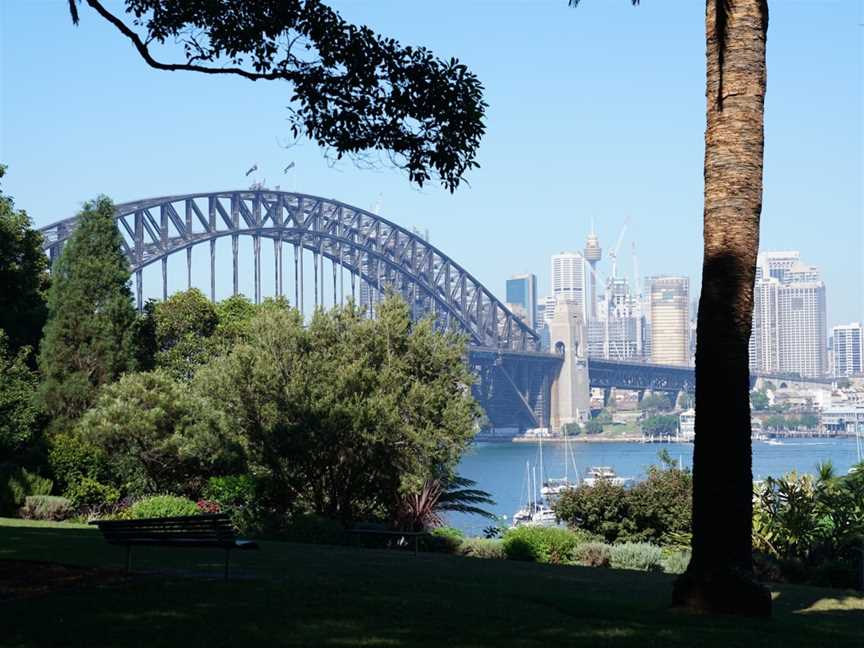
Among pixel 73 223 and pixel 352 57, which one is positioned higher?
pixel 73 223

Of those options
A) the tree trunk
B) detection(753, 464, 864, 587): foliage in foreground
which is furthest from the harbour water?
the tree trunk

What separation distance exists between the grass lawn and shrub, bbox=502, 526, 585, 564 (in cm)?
753

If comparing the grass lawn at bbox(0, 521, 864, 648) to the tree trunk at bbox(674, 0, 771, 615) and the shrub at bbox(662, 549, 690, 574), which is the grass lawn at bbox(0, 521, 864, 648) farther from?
the shrub at bbox(662, 549, 690, 574)

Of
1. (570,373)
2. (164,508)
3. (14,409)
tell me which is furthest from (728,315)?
(570,373)

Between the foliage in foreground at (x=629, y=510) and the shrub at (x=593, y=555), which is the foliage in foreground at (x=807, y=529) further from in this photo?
the foliage in foreground at (x=629, y=510)

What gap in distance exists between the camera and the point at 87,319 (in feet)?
126

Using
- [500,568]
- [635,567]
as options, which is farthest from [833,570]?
[500,568]

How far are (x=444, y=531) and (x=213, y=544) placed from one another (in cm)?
1399

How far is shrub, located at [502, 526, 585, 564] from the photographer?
2025 cm

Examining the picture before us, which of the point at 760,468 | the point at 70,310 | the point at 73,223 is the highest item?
the point at 73,223

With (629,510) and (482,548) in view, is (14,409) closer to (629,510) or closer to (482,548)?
(482,548)

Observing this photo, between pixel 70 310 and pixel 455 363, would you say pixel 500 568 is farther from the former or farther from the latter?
pixel 70 310

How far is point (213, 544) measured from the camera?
10039 millimetres

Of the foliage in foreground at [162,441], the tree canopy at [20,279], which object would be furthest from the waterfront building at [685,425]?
the foliage in foreground at [162,441]
